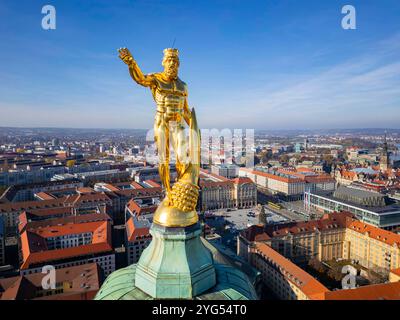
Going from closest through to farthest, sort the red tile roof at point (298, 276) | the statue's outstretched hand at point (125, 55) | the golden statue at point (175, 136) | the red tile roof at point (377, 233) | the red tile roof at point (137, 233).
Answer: the statue's outstretched hand at point (125, 55) → the golden statue at point (175, 136) → the red tile roof at point (298, 276) → the red tile roof at point (377, 233) → the red tile roof at point (137, 233)

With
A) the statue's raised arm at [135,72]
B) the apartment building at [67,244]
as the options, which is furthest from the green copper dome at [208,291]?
the apartment building at [67,244]

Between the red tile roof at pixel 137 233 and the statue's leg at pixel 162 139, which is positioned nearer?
the statue's leg at pixel 162 139

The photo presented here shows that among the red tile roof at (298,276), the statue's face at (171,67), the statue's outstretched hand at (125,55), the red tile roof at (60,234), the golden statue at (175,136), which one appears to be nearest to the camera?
the statue's outstretched hand at (125,55)

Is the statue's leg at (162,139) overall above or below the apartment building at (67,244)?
above

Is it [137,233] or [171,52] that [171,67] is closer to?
[171,52]

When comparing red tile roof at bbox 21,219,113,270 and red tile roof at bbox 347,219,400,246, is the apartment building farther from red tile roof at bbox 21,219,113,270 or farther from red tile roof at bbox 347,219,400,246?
red tile roof at bbox 347,219,400,246

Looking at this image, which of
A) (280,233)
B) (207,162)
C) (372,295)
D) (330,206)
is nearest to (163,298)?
(372,295)

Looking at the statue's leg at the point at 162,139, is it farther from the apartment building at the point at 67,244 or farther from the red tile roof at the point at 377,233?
the red tile roof at the point at 377,233
